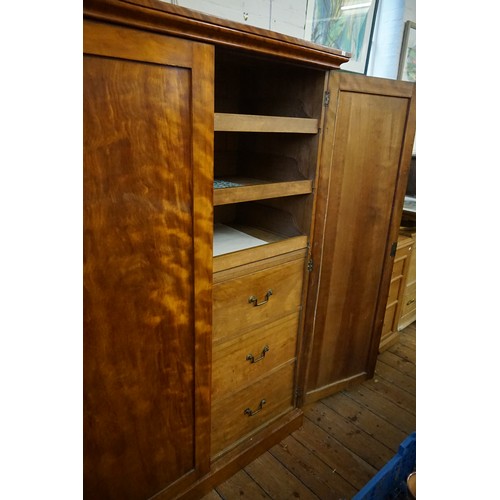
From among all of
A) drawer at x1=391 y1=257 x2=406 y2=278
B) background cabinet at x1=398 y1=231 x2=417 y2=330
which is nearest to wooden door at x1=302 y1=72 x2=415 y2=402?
drawer at x1=391 y1=257 x2=406 y2=278

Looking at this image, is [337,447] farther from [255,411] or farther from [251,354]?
[251,354]

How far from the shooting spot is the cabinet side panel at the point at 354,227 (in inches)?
61.1

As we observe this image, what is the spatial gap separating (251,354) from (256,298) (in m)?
0.26

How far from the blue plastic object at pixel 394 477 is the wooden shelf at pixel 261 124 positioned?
112 cm

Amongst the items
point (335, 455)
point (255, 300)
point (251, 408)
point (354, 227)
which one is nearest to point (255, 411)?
point (251, 408)

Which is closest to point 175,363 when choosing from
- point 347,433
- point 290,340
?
point 290,340

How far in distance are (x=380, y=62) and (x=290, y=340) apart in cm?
210

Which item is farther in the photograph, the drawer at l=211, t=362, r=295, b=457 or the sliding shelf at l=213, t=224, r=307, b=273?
the drawer at l=211, t=362, r=295, b=457

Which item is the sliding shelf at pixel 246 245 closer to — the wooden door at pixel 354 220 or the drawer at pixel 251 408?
the wooden door at pixel 354 220

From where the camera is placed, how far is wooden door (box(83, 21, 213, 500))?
87 centimetres

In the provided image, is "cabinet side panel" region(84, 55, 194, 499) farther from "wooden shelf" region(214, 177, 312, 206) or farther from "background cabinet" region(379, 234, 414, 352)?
"background cabinet" region(379, 234, 414, 352)

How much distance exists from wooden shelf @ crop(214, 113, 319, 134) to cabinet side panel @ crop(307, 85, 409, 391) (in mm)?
165
